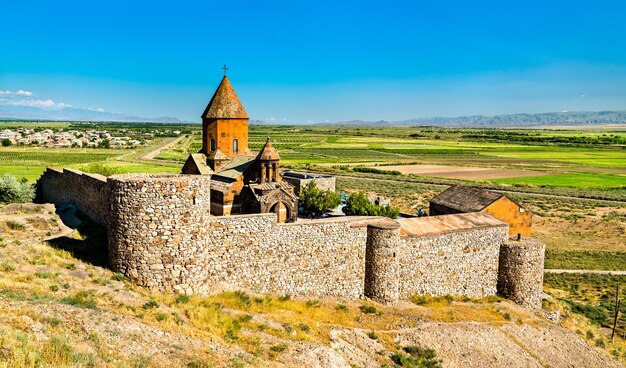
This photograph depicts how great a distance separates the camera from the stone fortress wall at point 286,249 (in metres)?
11.1

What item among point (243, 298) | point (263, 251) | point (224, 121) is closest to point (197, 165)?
point (224, 121)

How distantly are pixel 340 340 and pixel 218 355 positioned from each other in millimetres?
4406

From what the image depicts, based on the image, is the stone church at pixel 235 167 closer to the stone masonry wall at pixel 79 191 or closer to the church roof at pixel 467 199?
the stone masonry wall at pixel 79 191

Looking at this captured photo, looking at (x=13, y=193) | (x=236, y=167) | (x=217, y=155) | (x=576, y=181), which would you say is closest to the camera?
(x=13, y=193)

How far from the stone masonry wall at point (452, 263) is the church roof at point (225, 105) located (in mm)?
13429

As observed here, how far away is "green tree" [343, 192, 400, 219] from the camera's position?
2664 centimetres

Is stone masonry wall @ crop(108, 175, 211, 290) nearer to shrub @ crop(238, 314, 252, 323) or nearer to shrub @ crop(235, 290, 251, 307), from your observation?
shrub @ crop(238, 314, 252, 323)

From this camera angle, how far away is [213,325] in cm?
1026

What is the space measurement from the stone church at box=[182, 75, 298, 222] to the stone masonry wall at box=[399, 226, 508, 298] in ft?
25.3

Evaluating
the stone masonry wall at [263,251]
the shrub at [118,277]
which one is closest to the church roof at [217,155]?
the stone masonry wall at [263,251]

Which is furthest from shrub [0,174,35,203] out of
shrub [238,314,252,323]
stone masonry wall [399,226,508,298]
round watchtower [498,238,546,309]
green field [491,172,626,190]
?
green field [491,172,626,190]

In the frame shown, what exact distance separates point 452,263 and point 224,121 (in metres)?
14.7

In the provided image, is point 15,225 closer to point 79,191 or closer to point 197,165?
point 79,191

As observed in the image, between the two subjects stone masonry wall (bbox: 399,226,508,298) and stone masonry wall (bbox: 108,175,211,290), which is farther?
stone masonry wall (bbox: 399,226,508,298)
